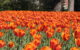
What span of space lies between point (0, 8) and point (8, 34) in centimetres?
2611

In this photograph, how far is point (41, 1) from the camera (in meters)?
33.0

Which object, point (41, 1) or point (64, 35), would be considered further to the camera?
point (41, 1)

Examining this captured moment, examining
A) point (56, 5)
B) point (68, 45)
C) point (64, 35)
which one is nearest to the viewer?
point (64, 35)

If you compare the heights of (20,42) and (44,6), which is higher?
(20,42)

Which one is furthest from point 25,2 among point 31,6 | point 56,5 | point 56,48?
point 56,48

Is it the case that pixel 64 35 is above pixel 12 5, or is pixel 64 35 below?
above

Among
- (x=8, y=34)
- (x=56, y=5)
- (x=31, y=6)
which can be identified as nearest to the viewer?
(x=8, y=34)

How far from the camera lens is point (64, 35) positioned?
13.8 feet

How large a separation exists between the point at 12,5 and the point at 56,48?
29.4 metres

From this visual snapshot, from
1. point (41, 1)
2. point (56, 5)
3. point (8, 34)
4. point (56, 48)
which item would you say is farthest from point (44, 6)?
point (56, 48)

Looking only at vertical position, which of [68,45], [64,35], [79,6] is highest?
[64,35]

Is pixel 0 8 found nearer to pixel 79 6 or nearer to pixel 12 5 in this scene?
pixel 12 5

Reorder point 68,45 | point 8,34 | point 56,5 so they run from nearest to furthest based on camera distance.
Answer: point 68,45 → point 8,34 → point 56,5

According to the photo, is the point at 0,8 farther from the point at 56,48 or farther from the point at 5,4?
the point at 56,48
